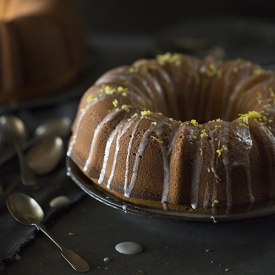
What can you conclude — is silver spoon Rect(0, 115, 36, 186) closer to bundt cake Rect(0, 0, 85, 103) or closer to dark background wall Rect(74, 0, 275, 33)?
bundt cake Rect(0, 0, 85, 103)

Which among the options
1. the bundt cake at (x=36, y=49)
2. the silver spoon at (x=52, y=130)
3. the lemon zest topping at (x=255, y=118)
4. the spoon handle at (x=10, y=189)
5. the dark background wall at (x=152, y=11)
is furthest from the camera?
the dark background wall at (x=152, y=11)

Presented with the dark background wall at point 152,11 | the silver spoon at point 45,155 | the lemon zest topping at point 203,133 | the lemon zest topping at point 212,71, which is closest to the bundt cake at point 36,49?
the silver spoon at point 45,155

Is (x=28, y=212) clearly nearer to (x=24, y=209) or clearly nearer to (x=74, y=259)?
(x=24, y=209)

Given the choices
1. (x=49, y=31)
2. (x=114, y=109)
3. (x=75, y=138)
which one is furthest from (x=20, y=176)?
(x=49, y=31)

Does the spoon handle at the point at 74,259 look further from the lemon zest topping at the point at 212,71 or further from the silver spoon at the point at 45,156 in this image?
the lemon zest topping at the point at 212,71

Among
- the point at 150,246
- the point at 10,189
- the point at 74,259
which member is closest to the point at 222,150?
the point at 150,246

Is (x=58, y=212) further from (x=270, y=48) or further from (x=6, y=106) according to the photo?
(x=270, y=48)
